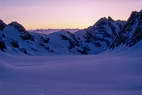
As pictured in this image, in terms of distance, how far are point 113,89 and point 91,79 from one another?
5.61m

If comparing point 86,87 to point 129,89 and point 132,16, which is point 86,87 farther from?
point 132,16

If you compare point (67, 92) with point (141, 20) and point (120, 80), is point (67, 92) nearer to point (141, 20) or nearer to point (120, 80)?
point (120, 80)

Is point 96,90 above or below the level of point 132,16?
Result: below

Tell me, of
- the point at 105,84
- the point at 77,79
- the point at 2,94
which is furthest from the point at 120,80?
the point at 2,94

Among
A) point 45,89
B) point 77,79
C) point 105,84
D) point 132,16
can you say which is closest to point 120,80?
point 105,84

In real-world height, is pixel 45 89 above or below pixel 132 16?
below

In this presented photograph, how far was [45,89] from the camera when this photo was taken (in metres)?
21.0

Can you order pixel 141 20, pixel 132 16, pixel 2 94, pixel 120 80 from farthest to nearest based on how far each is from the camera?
1. pixel 132 16
2. pixel 141 20
3. pixel 120 80
4. pixel 2 94

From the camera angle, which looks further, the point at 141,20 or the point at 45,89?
the point at 141,20

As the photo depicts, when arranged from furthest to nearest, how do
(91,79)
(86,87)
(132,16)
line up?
(132,16) < (91,79) < (86,87)

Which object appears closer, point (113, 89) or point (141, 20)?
point (113, 89)

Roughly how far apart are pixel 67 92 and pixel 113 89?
3085 mm

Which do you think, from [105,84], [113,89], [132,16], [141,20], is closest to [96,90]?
[113,89]

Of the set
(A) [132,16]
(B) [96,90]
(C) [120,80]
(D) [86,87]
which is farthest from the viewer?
(A) [132,16]
